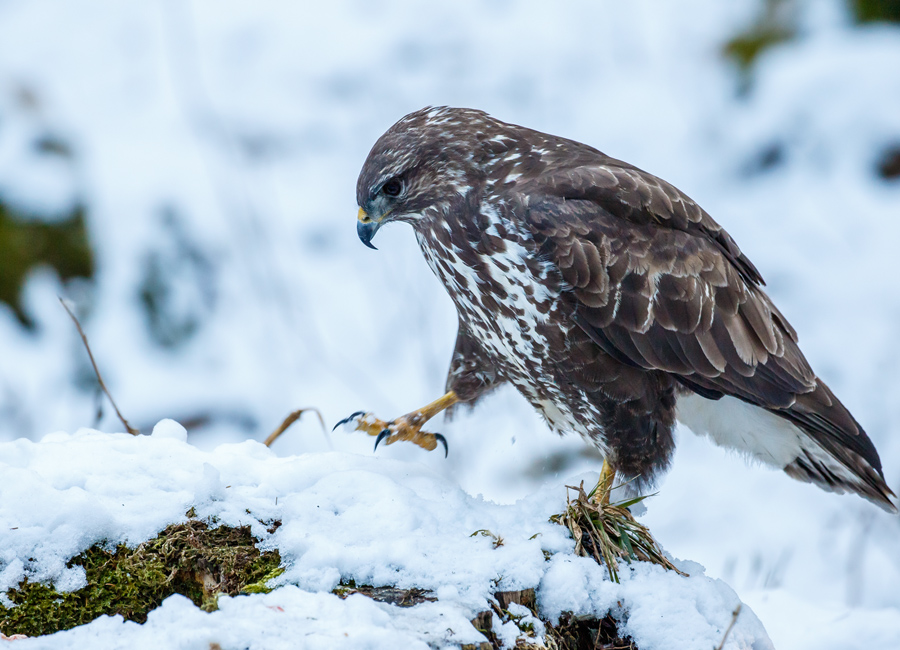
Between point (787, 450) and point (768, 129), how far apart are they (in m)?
6.38

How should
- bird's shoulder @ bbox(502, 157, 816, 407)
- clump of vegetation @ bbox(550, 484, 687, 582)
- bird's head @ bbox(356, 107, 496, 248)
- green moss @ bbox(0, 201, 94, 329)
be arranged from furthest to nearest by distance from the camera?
green moss @ bbox(0, 201, 94, 329) < bird's head @ bbox(356, 107, 496, 248) < bird's shoulder @ bbox(502, 157, 816, 407) < clump of vegetation @ bbox(550, 484, 687, 582)

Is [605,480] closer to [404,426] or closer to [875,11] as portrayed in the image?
[404,426]

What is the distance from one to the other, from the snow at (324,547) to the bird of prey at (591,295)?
625 millimetres

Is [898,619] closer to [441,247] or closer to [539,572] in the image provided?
[539,572]

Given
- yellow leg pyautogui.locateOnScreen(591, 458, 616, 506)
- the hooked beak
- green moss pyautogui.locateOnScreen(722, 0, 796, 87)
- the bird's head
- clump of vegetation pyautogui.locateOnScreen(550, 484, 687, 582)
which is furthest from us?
green moss pyautogui.locateOnScreen(722, 0, 796, 87)

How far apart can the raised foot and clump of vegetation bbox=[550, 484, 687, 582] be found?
101cm

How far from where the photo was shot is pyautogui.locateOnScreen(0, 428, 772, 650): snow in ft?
6.70

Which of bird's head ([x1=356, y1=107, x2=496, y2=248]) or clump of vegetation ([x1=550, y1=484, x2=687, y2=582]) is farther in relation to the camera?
bird's head ([x1=356, y1=107, x2=496, y2=248])

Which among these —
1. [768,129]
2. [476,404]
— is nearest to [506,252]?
[476,404]

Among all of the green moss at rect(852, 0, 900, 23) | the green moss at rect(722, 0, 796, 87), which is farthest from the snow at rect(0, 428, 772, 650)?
the green moss at rect(852, 0, 900, 23)

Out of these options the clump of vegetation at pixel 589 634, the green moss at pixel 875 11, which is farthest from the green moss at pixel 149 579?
the green moss at pixel 875 11

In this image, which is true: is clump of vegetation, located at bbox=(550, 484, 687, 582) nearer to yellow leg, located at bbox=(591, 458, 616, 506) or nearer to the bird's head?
yellow leg, located at bbox=(591, 458, 616, 506)

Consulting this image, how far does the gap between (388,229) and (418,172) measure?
5.15 m

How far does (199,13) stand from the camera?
11.0 meters
